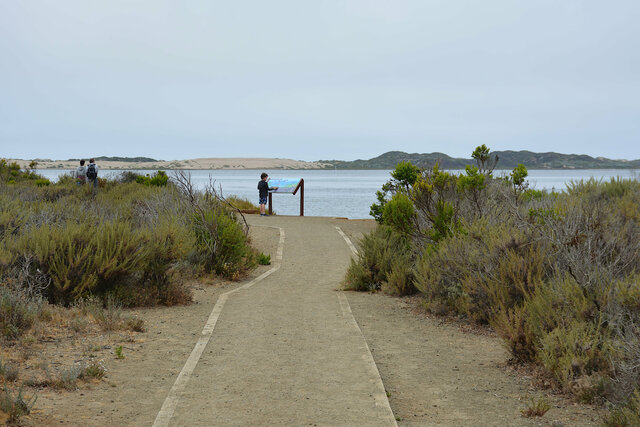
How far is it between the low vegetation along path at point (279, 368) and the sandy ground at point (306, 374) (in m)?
0.02

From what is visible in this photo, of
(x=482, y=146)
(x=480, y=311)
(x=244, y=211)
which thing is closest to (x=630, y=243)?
(x=480, y=311)

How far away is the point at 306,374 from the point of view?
22.1ft

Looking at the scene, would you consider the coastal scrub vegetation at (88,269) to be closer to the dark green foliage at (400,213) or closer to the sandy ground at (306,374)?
the sandy ground at (306,374)

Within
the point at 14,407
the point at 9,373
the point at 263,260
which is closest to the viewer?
the point at 14,407

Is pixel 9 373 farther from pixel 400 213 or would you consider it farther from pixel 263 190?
pixel 263 190

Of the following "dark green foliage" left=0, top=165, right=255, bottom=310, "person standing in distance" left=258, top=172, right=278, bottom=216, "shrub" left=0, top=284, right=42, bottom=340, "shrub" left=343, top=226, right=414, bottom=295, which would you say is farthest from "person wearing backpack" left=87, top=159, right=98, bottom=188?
"shrub" left=0, top=284, right=42, bottom=340

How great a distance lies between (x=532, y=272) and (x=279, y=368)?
4029 millimetres

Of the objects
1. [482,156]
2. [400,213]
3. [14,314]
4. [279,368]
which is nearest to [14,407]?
[279,368]

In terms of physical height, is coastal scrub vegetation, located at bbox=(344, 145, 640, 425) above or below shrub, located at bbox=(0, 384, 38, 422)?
above

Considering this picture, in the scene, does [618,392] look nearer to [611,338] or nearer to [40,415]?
[611,338]

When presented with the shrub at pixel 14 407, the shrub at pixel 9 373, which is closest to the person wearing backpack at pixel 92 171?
the shrub at pixel 9 373

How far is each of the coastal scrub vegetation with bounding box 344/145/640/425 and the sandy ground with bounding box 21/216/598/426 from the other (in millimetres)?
416

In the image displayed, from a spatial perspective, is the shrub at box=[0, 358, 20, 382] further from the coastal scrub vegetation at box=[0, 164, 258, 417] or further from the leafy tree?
the leafy tree

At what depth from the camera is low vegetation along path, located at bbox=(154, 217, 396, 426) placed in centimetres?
551
